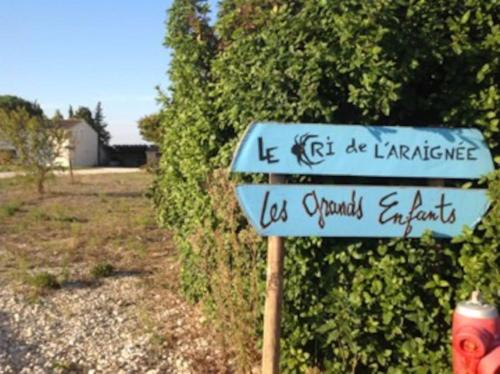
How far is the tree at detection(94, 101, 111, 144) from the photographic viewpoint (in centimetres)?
4897

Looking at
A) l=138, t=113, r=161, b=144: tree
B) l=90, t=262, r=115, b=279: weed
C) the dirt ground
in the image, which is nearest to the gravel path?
the dirt ground

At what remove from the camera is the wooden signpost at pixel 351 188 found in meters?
2.59

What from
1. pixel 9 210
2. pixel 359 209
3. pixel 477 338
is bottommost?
pixel 9 210

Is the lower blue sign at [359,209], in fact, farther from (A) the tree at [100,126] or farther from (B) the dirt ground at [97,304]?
(A) the tree at [100,126]

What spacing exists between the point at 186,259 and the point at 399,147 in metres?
2.80

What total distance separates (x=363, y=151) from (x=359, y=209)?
1.03 ft

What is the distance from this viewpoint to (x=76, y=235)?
8672 millimetres

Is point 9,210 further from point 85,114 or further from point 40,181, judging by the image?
point 85,114

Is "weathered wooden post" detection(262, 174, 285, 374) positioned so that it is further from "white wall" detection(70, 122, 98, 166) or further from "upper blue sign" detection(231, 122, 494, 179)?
"white wall" detection(70, 122, 98, 166)

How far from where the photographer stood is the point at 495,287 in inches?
104

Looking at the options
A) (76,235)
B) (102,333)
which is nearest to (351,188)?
(102,333)

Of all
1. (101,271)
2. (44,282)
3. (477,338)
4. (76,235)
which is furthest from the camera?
(76,235)

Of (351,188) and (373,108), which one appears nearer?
(351,188)

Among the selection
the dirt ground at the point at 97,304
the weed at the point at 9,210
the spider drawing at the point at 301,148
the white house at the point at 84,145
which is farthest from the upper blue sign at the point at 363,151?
the white house at the point at 84,145
